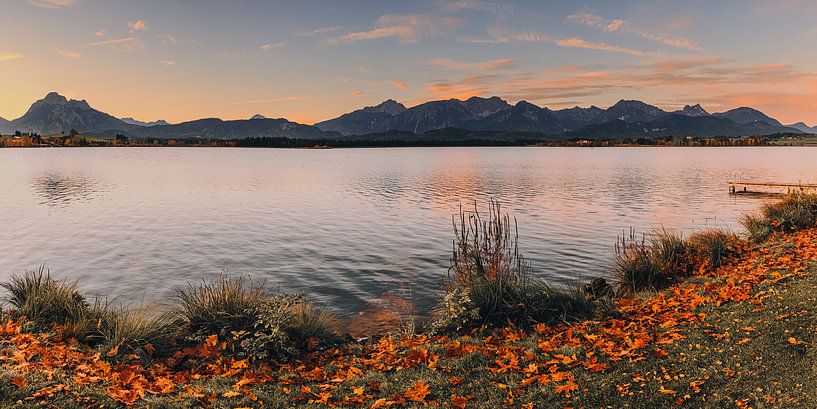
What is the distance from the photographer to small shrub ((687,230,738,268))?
67.0 feet

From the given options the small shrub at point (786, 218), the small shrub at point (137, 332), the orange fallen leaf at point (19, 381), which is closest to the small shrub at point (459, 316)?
the small shrub at point (137, 332)

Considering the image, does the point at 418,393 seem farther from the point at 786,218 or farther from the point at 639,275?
the point at 786,218

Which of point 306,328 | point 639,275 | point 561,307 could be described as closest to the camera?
point 306,328

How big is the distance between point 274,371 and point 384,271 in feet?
45.9

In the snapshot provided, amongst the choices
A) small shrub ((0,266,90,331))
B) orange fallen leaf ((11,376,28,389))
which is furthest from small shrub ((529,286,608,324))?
small shrub ((0,266,90,331))

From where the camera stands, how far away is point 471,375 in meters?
10.5

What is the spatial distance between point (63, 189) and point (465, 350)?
7195 cm

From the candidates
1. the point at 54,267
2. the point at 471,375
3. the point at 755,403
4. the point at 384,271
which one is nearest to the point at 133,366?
the point at 471,375

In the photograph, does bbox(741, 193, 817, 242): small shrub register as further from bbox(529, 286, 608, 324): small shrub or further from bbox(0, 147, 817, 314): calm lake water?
bbox(529, 286, 608, 324): small shrub

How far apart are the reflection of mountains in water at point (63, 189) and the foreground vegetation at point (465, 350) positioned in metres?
47.0

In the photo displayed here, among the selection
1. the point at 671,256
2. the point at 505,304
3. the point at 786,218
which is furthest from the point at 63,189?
the point at 786,218

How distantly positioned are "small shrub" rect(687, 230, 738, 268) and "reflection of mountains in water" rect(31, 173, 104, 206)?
56.9 m

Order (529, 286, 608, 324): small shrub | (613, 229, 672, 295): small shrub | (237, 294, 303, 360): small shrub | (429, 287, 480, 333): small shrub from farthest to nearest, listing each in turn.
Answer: (613, 229, 672, 295): small shrub, (529, 286, 608, 324): small shrub, (429, 287, 480, 333): small shrub, (237, 294, 303, 360): small shrub

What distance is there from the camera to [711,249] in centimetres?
2106
